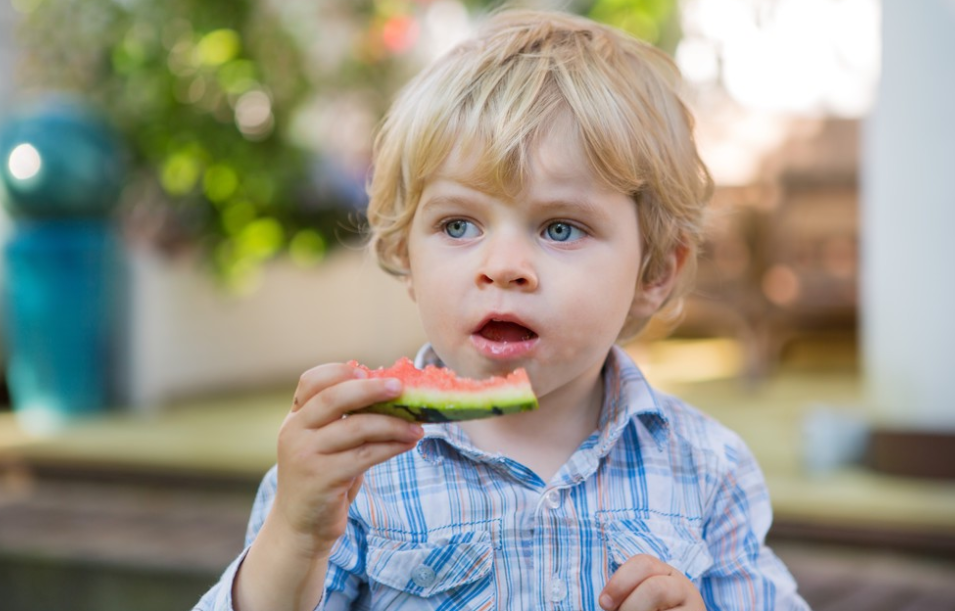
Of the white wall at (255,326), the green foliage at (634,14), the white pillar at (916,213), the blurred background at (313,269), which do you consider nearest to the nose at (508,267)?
the blurred background at (313,269)

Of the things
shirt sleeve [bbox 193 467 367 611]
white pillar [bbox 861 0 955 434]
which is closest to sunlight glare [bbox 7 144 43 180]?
white pillar [bbox 861 0 955 434]

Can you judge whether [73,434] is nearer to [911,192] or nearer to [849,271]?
[911,192]

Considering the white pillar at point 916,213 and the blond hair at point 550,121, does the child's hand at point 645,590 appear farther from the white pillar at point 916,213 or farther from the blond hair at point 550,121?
the white pillar at point 916,213

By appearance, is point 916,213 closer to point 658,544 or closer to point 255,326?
point 658,544

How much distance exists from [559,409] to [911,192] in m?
2.78

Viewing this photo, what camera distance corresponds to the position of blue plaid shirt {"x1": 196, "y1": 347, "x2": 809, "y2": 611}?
5.60 feet

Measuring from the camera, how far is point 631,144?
178 centimetres

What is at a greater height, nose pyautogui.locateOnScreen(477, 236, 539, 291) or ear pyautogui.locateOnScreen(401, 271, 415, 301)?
ear pyautogui.locateOnScreen(401, 271, 415, 301)

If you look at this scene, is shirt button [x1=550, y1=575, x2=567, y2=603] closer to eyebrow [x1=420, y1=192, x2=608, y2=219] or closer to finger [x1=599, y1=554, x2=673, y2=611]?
finger [x1=599, y1=554, x2=673, y2=611]

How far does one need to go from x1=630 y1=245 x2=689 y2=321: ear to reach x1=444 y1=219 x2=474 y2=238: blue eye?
0.39 metres

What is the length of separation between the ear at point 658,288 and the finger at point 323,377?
65 centimetres

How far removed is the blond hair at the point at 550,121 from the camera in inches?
68.1

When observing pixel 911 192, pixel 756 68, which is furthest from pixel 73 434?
pixel 756 68

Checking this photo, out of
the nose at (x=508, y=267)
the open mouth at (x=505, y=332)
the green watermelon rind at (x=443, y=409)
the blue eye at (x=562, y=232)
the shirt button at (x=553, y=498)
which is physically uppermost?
the blue eye at (x=562, y=232)
